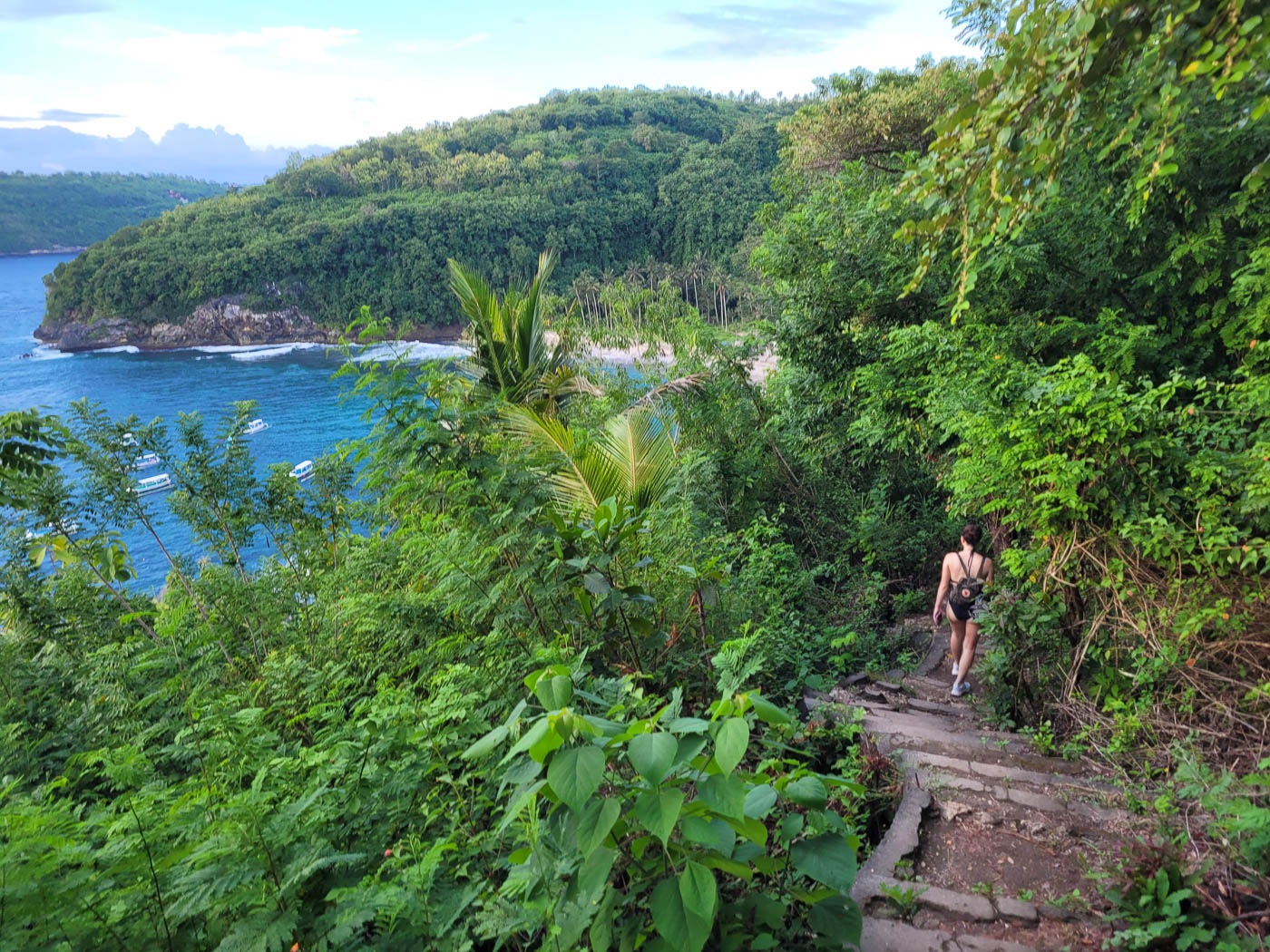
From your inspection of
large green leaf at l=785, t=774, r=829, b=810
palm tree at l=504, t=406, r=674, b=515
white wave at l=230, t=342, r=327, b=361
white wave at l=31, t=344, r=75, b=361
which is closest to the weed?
large green leaf at l=785, t=774, r=829, b=810

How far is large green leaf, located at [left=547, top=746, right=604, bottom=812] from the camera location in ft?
4.45

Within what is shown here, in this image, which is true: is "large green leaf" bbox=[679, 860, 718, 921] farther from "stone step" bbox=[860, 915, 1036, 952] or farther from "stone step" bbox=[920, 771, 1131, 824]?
"stone step" bbox=[920, 771, 1131, 824]

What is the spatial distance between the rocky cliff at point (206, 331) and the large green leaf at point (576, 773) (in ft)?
256

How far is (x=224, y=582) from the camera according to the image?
201 inches

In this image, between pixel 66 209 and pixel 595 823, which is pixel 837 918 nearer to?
pixel 595 823

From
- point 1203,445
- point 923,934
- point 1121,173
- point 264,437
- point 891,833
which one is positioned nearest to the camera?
point 923,934

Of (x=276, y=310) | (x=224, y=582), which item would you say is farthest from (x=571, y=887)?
(x=276, y=310)

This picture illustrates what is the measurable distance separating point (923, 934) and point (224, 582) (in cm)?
513

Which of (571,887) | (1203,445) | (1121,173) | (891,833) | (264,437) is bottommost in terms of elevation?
(264,437)

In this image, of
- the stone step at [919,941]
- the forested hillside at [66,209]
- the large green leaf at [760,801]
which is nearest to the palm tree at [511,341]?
the stone step at [919,941]

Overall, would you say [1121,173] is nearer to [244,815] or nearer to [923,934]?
[923,934]

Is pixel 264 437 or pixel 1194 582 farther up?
pixel 1194 582

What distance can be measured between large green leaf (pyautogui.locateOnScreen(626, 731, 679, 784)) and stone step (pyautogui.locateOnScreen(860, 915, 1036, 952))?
5.05 feet

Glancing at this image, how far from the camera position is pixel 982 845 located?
118 inches
